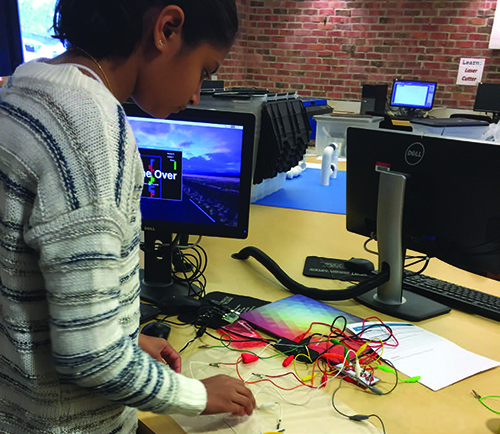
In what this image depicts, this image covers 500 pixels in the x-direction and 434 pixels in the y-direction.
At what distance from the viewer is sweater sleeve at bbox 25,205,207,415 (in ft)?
1.62

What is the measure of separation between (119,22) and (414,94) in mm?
5012

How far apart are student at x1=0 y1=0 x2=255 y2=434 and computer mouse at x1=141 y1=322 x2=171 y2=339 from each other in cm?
27

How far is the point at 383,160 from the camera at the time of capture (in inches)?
48.4

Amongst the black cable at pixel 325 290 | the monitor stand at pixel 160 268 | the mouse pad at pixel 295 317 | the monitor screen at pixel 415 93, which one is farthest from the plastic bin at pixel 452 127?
the monitor screen at pixel 415 93

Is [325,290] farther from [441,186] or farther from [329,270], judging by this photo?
[441,186]

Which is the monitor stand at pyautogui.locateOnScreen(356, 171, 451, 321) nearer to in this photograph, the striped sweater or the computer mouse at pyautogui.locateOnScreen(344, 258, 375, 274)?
the computer mouse at pyautogui.locateOnScreen(344, 258, 375, 274)

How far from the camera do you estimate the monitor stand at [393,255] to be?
3.80 feet

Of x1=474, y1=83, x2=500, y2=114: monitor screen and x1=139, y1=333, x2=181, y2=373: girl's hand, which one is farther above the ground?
x1=474, y1=83, x2=500, y2=114: monitor screen

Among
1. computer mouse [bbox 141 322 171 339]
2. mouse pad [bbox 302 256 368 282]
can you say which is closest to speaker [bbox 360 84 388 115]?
mouse pad [bbox 302 256 368 282]

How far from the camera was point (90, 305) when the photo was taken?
508 millimetres

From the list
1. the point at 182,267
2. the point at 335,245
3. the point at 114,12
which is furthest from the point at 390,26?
the point at 114,12

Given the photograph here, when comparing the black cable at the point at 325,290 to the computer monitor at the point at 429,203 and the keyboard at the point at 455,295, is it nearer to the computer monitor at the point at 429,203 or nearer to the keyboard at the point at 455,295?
the computer monitor at the point at 429,203

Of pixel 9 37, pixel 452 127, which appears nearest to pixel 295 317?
pixel 452 127

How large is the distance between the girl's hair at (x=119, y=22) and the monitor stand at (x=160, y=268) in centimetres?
63
